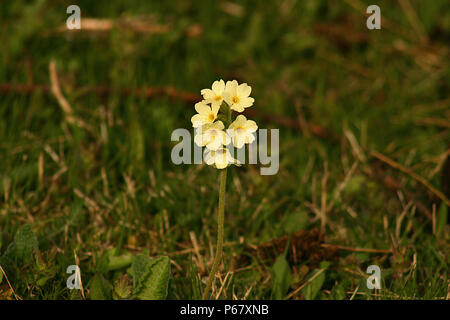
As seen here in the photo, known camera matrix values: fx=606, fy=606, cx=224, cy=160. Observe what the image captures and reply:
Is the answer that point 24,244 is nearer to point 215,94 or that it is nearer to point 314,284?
point 215,94

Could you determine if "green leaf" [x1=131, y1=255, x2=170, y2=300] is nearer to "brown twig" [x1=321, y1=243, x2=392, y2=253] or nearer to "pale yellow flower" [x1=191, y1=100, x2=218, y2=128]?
"pale yellow flower" [x1=191, y1=100, x2=218, y2=128]

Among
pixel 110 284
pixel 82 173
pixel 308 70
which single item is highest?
pixel 308 70

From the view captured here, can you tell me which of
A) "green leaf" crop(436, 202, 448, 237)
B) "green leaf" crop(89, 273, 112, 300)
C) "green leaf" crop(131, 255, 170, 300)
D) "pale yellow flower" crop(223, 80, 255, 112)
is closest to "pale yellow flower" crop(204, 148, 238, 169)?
"pale yellow flower" crop(223, 80, 255, 112)

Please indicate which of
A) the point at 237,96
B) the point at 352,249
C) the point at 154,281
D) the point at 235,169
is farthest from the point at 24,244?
the point at 352,249

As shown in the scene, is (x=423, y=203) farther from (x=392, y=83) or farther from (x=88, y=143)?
(x=88, y=143)

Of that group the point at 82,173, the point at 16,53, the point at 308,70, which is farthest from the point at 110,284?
the point at 308,70
